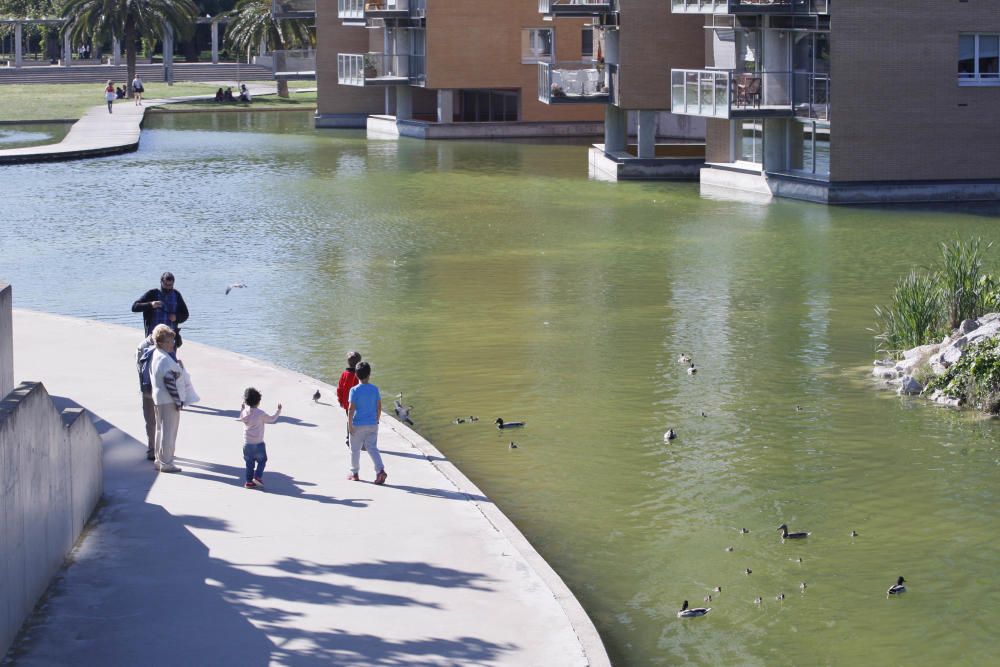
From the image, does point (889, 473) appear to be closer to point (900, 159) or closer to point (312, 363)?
point (312, 363)

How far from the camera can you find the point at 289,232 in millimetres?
35531

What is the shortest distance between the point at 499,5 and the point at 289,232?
30.6 meters

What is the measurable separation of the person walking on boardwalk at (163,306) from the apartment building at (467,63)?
151 feet

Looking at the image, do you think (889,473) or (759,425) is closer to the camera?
(889,473)

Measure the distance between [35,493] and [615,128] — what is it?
40.4 m

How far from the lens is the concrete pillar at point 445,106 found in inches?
2574

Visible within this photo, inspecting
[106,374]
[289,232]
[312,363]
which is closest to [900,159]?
[289,232]

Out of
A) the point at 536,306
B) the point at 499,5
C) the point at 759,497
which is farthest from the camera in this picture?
the point at 499,5

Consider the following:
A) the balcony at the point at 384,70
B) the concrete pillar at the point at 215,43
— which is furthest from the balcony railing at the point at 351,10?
the concrete pillar at the point at 215,43

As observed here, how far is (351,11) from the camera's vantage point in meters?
68.9

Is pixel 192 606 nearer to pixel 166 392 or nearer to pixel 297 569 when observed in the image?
pixel 297 569

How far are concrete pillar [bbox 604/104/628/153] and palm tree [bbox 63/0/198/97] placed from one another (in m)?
41.3

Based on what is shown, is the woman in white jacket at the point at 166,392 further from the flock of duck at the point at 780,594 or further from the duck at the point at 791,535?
the duck at the point at 791,535

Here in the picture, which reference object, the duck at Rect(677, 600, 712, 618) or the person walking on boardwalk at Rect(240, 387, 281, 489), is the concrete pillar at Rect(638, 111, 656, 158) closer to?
the person walking on boardwalk at Rect(240, 387, 281, 489)
